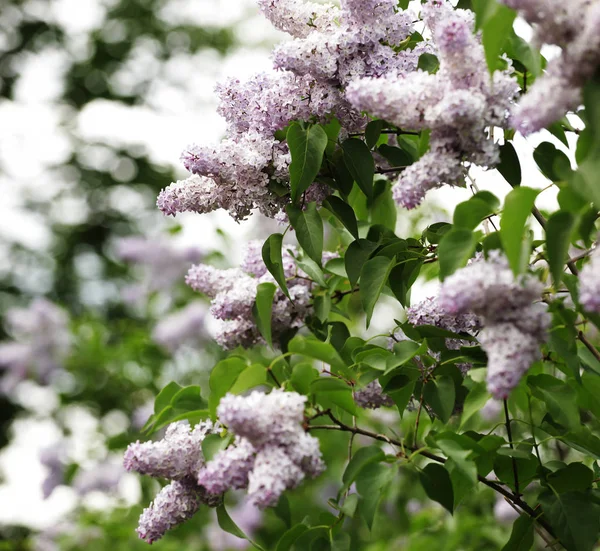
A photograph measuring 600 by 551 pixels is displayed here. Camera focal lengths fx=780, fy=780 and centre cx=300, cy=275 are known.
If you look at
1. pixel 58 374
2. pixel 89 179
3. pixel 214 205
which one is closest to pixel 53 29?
pixel 89 179

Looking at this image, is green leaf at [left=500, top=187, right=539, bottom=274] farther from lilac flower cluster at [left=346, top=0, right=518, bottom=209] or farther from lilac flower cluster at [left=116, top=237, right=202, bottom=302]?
lilac flower cluster at [left=116, top=237, right=202, bottom=302]

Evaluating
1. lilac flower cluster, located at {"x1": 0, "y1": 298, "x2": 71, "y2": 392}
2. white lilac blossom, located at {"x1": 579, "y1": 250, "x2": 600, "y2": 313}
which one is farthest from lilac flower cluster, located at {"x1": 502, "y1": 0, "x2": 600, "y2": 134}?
lilac flower cluster, located at {"x1": 0, "y1": 298, "x2": 71, "y2": 392}

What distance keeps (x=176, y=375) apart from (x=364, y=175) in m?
2.67

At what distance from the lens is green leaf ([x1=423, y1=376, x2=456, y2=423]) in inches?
41.4

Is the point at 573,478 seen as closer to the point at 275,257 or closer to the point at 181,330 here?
the point at 275,257

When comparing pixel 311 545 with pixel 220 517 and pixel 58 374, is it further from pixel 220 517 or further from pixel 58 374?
pixel 58 374

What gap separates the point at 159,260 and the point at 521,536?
2.96 metres

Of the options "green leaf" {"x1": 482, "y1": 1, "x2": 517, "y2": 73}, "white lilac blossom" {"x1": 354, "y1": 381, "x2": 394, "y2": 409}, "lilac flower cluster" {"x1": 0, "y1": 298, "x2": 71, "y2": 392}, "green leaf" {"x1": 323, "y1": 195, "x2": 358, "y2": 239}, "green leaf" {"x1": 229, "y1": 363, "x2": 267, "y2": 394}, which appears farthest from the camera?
"lilac flower cluster" {"x1": 0, "y1": 298, "x2": 71, "y2": 392}

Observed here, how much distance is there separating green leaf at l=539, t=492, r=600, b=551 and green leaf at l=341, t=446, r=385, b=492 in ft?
0.82

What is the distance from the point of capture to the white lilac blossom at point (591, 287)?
68 cm

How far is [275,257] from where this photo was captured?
44.8 inches

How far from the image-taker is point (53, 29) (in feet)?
35.5

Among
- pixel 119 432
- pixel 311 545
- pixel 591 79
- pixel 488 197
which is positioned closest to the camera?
pixel 591 79

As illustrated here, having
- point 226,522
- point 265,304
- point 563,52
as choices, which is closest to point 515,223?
point 563,52
